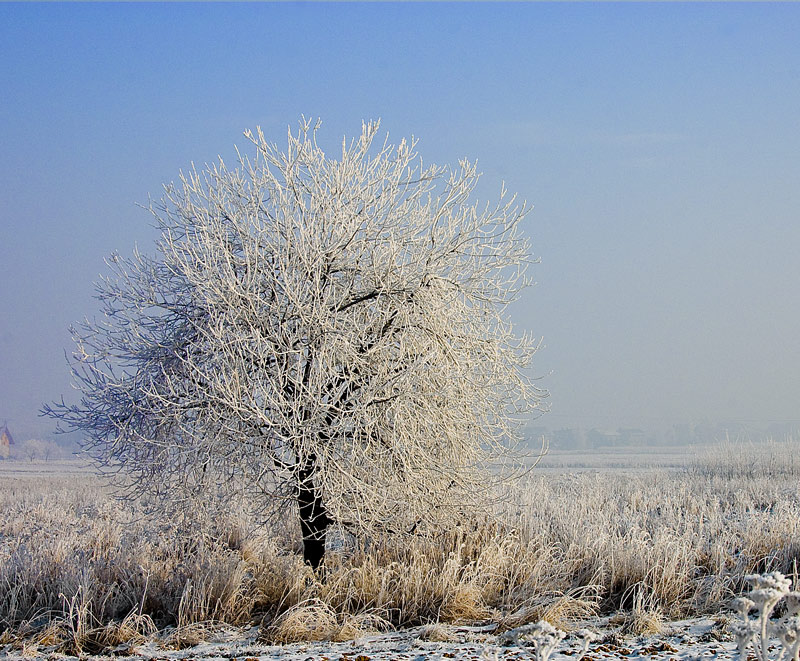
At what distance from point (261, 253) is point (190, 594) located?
122 inches

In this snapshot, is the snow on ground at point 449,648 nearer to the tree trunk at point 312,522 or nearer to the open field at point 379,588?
the open field at point 379,588

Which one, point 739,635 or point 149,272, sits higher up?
point 149,272

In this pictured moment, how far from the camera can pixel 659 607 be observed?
6.06m

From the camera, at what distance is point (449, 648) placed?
17.8 feet

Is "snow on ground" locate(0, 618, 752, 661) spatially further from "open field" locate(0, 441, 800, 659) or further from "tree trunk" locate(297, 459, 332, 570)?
"tree trunk" locate(297, 459, 332, 570)

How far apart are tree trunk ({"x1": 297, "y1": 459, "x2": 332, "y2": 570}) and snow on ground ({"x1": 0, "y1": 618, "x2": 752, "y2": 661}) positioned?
137 cm

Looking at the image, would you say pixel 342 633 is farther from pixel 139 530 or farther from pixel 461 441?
pixel 139 530

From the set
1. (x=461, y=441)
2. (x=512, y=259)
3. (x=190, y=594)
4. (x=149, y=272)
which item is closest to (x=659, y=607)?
(x=461, y=441)

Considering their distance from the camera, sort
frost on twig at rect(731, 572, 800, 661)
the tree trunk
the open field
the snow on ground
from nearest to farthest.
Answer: frost on twig at rect(731, 572, 800, 661) → the snow on ground → the open field → the tree trunk

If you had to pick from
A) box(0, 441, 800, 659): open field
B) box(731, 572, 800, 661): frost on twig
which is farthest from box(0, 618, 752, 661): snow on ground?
box(731, 572, 800, 661): frost on twig

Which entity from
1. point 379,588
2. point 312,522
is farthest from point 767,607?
point 312,522

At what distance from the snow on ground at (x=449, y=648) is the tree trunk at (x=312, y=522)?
1.37m

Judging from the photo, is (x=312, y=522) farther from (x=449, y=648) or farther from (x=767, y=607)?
(x=767, y=607)

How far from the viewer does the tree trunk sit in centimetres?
714
